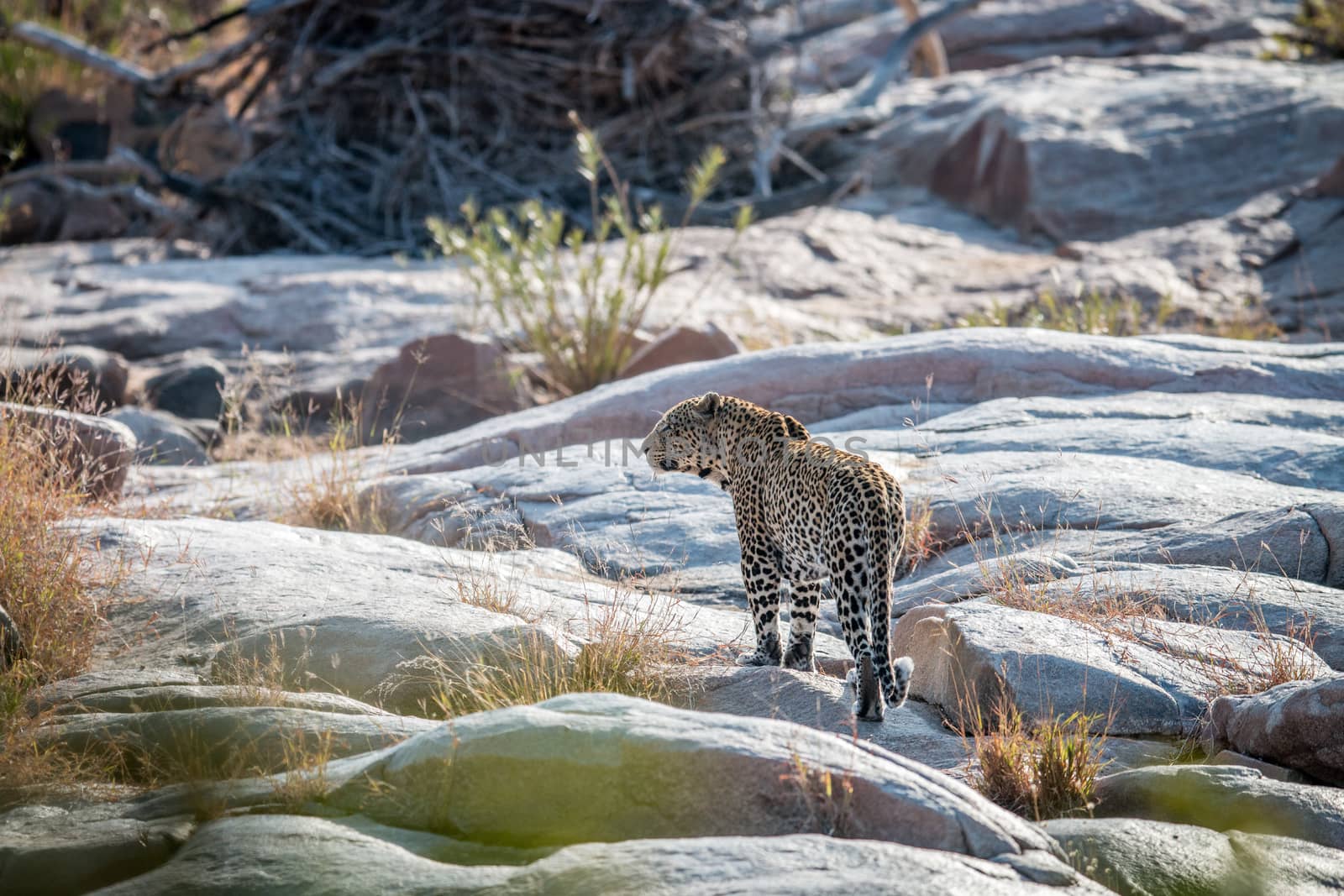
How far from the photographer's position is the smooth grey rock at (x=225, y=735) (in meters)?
4.08

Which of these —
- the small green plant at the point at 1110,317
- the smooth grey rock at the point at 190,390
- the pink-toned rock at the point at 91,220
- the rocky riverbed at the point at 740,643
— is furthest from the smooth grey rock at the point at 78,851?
the pink-toned rock at the point at 91,220

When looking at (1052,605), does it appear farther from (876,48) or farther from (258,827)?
(876,48)

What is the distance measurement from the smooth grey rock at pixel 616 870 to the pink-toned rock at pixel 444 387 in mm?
8019

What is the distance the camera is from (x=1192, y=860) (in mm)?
3701

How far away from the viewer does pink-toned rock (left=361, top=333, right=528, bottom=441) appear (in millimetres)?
11406

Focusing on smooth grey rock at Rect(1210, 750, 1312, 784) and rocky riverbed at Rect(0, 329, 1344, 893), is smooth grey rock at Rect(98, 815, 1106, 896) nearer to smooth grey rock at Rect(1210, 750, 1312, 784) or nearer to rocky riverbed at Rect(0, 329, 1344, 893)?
rocky riverbed at Rect(0, 329, 1344, 893)

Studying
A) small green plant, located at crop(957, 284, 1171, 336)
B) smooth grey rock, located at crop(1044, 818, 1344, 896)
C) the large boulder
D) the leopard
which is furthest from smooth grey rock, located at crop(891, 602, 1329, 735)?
the large boulder

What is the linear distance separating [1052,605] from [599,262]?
5.70 metres

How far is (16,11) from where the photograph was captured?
20891mm

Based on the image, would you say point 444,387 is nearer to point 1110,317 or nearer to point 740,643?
point 1110,317

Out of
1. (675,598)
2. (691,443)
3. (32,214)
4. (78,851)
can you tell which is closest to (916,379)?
(691,443)

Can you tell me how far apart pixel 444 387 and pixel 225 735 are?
24.9 ft

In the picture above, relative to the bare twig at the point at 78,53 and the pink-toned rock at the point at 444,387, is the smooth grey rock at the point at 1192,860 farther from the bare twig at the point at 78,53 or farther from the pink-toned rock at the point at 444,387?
the bare twig at the point at 78,53

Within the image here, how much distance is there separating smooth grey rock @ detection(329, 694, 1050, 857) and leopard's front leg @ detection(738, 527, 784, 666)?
1.72m
